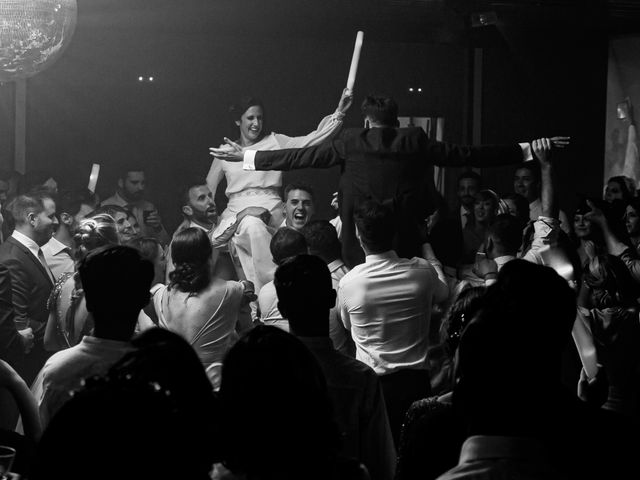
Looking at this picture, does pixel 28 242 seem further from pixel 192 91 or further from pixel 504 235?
pixel 192 91

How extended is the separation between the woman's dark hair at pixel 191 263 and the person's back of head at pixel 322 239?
68cm

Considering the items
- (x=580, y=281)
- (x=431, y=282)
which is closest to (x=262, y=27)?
(x=580, y=281)

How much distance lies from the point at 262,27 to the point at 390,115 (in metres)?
3.83

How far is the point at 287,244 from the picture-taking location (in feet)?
14.4

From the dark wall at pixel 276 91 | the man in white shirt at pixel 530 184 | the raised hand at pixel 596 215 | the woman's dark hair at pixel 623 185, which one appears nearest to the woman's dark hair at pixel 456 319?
the raised hand at pixel 596 215

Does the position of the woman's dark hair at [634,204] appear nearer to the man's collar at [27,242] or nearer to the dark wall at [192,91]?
the dark wall at [192,91]

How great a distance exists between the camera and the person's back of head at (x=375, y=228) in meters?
3.76

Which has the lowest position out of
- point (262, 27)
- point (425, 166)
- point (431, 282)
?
point (431, 282)

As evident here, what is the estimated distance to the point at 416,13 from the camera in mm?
8141

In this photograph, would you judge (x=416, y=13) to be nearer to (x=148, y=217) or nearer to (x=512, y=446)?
(x=148, y=217)

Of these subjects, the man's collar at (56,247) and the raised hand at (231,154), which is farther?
the man's collar at (56,247)

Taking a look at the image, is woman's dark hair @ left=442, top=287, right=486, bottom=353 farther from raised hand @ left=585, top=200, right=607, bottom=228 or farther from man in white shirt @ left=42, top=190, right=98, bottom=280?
raised hand @ left=585, top=200, right=607, bottom=228

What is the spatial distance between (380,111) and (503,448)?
3.43 meters

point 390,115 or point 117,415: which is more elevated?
point 390,115
